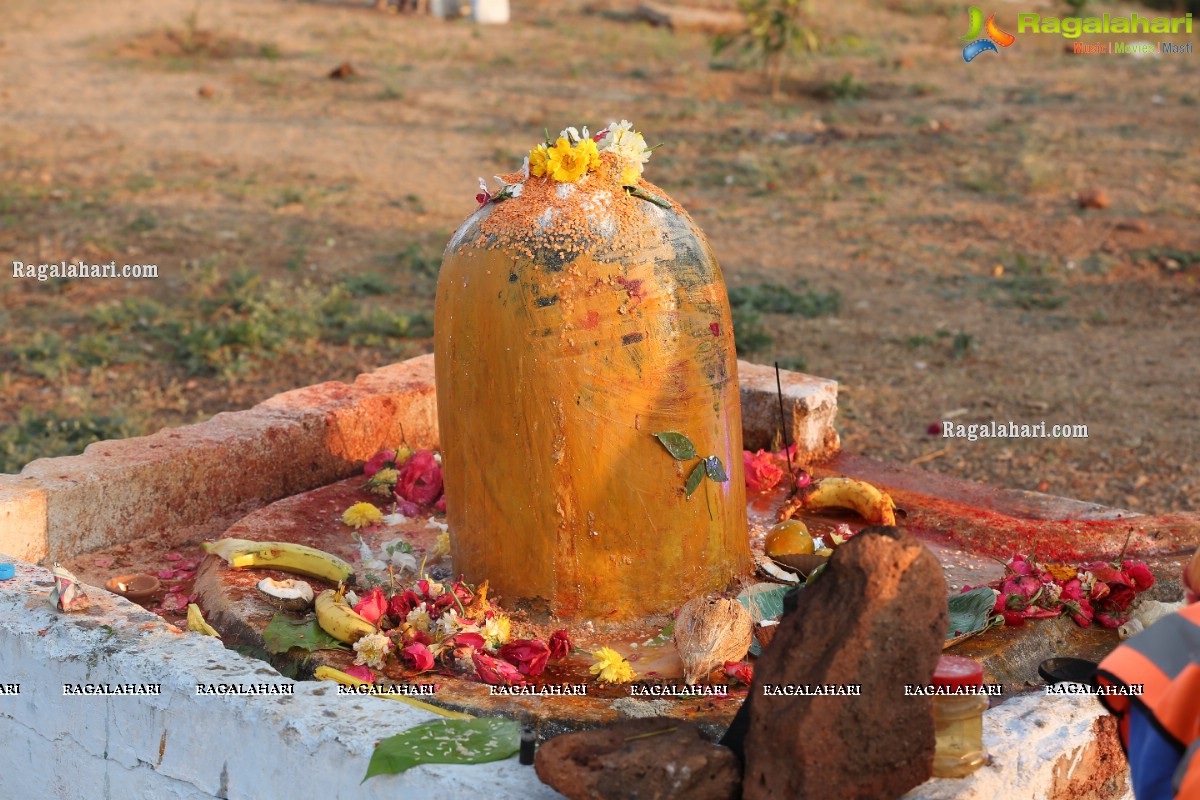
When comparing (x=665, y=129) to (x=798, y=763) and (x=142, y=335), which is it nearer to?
(x=142, y=335)

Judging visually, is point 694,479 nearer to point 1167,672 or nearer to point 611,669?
point 611,669

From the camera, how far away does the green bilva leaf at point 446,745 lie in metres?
2.60

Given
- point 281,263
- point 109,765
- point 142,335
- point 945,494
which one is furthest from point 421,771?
point 281,263

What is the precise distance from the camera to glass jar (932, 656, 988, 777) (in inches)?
102

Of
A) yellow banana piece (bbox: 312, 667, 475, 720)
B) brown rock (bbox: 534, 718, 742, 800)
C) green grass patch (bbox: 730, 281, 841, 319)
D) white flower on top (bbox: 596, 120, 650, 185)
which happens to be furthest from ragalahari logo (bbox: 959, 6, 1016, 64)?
brown rock (bbox: 534, 718, 742, 800)

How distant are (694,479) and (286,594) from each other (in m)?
1.18

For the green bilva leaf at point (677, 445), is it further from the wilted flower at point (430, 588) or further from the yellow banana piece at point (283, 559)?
the yellow banana piece at point (283, 559)

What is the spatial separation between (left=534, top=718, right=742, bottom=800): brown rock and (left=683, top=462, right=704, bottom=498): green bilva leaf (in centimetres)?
109

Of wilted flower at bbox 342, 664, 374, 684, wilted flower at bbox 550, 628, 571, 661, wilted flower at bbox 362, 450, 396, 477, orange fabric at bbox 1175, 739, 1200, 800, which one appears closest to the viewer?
orange fabric at bbox 1175, 739, 1200, 800

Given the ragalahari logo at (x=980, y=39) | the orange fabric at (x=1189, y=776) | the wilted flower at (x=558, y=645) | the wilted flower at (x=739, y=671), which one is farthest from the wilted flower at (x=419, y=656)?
the ragalahari logo at (x=980, y=39)

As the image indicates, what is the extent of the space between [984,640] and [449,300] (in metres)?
1.70

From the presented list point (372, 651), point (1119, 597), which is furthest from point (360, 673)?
point (1119, 597)

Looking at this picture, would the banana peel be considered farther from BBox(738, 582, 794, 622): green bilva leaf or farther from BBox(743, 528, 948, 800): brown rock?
BBox(743, 528, 948, 800): brown rock

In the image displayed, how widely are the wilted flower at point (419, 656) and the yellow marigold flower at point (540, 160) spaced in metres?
1.32
